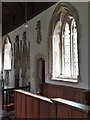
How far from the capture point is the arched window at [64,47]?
617 centimetres

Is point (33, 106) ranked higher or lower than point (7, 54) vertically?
lower

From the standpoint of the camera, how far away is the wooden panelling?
5.17 meters

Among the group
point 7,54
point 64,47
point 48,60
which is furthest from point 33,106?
point 7,54

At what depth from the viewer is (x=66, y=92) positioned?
600cm

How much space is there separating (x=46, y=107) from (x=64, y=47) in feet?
12.5

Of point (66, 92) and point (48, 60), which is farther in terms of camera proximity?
point (48, 60)

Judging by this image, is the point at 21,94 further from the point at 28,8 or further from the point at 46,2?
the point at 28,8

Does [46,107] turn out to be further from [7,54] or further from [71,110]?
[7,54]

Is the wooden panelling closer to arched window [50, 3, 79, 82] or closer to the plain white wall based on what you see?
the plain white wall

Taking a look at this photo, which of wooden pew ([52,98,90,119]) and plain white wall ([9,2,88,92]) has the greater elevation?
plain white wall ([9,2,88,92])

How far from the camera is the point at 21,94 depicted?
14.8ft

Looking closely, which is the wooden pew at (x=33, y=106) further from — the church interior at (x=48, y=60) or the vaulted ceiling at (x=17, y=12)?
the vaulted ceiling at (x=17, y=12)

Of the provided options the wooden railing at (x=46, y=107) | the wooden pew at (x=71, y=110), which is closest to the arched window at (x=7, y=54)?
the wooden railing at (x=46, y=107)

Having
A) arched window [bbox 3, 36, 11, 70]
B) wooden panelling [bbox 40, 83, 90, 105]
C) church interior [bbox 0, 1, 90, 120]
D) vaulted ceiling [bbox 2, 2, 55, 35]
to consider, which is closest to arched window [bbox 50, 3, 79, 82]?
church interior [bbox 0, 1, 90, 120]
